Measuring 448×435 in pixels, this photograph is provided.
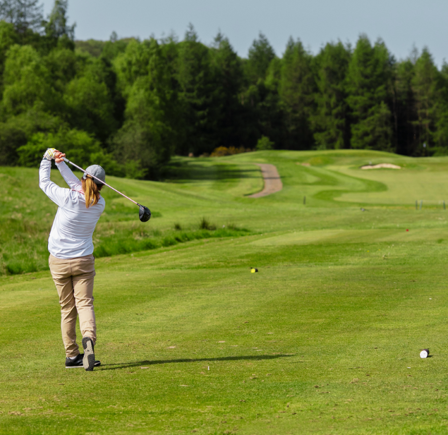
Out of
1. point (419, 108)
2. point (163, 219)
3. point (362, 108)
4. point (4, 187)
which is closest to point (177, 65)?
point (362, 108)

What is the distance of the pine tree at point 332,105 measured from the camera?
410 feet

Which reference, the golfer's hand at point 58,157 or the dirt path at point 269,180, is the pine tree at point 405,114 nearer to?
the dirt path at point 269,180

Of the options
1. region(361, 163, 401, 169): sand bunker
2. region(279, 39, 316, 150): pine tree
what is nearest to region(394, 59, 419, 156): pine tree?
region(279, 39, 316, 150): pine tree

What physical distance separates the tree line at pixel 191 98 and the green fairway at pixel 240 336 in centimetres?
4484

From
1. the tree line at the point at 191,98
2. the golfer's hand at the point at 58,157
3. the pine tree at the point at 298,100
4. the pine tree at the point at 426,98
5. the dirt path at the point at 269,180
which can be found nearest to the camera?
the golfer's hand at the point at 58,157

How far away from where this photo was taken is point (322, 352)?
7.77m

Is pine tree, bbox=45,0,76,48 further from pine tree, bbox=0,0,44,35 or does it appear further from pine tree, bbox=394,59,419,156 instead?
pine tree, bbox=394,59,419,156

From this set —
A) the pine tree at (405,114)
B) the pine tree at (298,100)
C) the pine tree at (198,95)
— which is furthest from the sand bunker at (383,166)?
the pine tree at (405,114)

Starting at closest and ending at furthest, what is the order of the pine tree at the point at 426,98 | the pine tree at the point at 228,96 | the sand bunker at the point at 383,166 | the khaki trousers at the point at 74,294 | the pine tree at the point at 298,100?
the khaki trousers at the point at 74,294, the sand bunker at the point at 383,166, the pine tree at the point at 228,96, the pine tree at the point at 426,98, the pine tree at the point at 298,100

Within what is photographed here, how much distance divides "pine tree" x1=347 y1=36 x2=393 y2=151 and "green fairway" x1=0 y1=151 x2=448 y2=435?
100521 mm

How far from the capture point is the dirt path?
5637 cm

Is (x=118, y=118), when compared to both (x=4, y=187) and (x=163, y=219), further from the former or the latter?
(x=163, y=219)

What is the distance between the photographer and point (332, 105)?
126062 millimetres

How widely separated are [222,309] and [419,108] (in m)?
124
